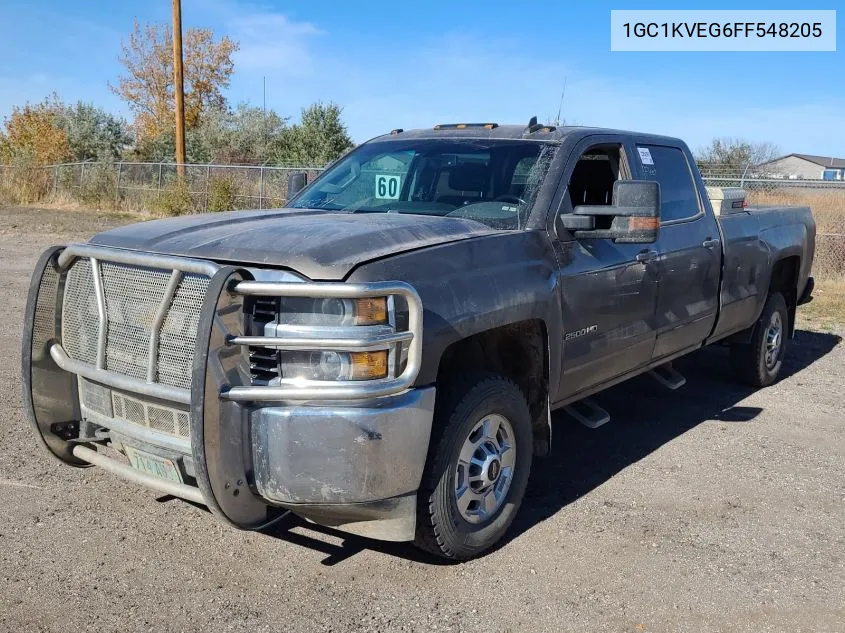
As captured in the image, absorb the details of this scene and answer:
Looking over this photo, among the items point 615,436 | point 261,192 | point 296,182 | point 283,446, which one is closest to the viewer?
point 283,446

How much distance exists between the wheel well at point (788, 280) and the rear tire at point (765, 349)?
0.10 meters

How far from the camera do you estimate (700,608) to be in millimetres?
3471

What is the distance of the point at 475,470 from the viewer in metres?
3.76

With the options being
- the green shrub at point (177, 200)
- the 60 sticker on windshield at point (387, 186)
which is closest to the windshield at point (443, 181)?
the 60 sticker on windshield at point (387, 186)

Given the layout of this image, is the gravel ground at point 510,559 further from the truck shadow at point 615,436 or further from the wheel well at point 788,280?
the wheel well at point 788,280

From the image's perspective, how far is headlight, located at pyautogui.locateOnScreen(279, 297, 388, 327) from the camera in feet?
10.1

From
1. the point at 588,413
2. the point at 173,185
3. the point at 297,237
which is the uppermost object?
the point at 173,185

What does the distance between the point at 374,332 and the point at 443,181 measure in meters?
1.84

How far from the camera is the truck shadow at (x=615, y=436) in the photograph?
405 centimetres

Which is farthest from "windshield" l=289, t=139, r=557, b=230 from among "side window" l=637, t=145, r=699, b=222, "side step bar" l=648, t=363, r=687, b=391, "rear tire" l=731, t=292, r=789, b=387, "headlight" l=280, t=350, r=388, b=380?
"rear tire" l=731, t=292, r=789, b=387

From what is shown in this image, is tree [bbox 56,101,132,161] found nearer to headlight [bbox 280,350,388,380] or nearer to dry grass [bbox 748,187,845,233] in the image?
dry grass [bbox 748,187,845,233]

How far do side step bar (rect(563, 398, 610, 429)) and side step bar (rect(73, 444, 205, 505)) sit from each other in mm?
2376

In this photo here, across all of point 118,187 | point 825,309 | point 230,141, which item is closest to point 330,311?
point 825,309

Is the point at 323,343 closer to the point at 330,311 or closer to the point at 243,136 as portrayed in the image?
the point at 330,311
